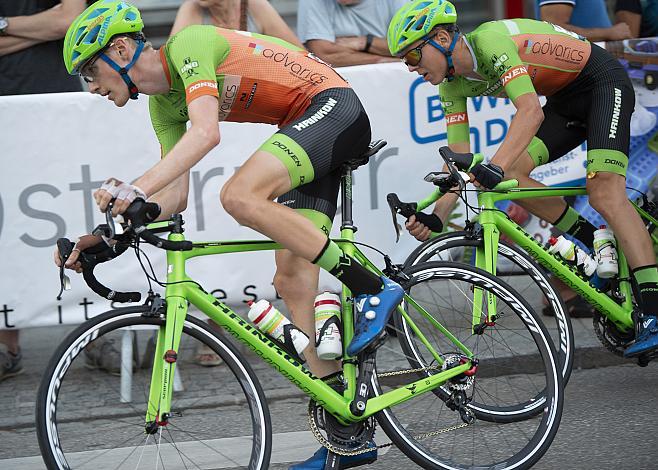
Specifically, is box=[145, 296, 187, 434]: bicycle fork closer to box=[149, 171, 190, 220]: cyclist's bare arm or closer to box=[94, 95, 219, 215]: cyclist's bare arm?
box=[94, 95, 219, 215]: cyclist's bare arm

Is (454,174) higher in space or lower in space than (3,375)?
higher

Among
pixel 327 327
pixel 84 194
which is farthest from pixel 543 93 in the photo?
pixel 84 194

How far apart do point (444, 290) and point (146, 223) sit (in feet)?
5.30

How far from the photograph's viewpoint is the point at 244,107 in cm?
440

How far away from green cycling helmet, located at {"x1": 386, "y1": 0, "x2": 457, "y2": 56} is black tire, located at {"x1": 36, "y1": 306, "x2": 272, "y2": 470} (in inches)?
68.0

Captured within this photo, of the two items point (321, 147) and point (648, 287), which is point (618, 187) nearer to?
point (648, 287)

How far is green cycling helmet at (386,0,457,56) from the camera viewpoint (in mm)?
5125

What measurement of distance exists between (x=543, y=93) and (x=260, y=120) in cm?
190

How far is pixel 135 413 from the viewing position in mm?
4441

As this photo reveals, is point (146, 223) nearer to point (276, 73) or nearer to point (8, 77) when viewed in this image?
point (276, 73)

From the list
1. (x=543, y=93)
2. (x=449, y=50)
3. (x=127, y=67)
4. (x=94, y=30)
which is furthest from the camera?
(x=543, y=93)

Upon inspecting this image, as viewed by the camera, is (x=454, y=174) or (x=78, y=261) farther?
(x=454, y=174)

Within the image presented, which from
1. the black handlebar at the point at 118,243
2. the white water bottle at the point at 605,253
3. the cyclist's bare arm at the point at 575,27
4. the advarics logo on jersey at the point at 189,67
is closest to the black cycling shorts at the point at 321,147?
the advarics logo on jersey at the point at 189,67

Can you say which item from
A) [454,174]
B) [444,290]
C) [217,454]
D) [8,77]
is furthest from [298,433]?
[8,77]
